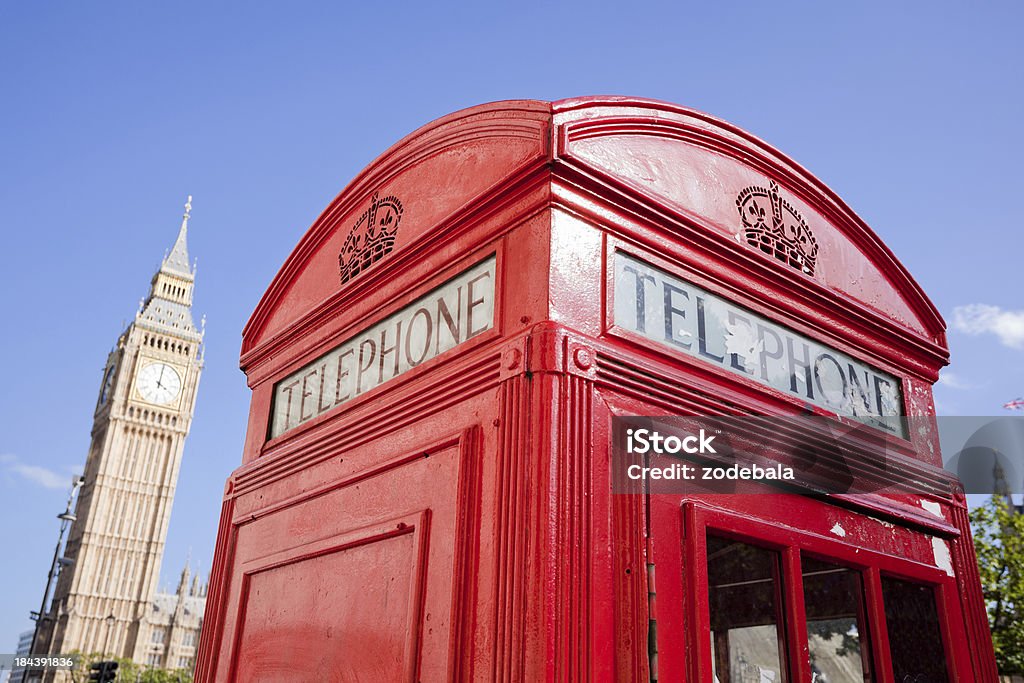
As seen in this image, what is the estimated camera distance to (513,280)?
2203 millimetres

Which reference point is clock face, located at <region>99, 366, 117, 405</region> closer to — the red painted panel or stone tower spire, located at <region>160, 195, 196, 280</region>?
stone tower spire, located at <region>160, 195, 196, 280</region>

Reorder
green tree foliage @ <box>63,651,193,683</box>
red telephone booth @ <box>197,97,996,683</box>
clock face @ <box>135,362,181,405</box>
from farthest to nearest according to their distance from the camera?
clock face @ <box>135,362,181,405</box>, green tree foliage @ <box>63,651,193,683</box>, red telephone booth @ <box>197,97,996,683</box>

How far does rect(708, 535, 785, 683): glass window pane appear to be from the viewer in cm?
212

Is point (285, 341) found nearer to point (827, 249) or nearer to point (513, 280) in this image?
point (513, 280)

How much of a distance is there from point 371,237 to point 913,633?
227 cm

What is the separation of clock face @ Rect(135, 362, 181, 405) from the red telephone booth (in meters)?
70.7

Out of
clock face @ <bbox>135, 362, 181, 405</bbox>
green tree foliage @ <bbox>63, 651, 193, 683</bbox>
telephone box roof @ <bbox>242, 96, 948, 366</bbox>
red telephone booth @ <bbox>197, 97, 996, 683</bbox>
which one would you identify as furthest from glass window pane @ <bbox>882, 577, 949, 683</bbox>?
clock face @ <bbox>135, 362, 181, 405</bbox>

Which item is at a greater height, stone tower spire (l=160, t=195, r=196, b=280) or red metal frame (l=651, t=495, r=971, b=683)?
stone tower spire (l=160, t=195, r=196, b=280)

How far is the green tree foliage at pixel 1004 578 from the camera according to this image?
16969mm

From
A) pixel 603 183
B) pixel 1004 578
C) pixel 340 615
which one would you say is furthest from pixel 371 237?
pixel 1004 578

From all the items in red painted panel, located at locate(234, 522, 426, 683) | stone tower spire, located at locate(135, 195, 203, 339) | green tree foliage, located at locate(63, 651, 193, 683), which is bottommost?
red painted panel, located at locate(234, 522, 426, 683)

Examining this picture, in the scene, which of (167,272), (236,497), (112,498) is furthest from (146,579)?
(236,497)

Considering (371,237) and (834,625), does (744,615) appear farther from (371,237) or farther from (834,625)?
(371,237)

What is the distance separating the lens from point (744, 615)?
2.19 m
